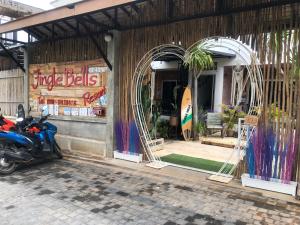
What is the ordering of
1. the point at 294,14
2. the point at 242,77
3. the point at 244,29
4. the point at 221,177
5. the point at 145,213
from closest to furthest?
the point at 145,213, the point at 294,14, the point at 244,29, the point at 221,177, the point at 242,77

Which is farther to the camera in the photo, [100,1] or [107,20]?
[107,20]

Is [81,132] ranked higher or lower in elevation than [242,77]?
lower

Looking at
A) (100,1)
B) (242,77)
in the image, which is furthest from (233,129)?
(100,1)

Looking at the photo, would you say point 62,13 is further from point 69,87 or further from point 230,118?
point 230,118

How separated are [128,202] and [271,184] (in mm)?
2229

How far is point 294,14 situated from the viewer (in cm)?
413

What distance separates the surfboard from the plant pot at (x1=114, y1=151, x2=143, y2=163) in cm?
284

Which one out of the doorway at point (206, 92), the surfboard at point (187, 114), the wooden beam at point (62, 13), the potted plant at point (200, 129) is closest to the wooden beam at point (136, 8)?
the wooden beam at point (62, 13)

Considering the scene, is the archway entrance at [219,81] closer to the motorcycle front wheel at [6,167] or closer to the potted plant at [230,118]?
the potted plant at [230,118]

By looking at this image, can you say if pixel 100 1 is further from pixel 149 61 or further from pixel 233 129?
pixel 233 129

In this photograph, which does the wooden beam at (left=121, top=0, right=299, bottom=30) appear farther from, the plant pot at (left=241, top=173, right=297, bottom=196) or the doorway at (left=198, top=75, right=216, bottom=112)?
the doorway at (left=198, top=75, right=216, bottom=112)

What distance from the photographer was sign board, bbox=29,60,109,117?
6.46 m

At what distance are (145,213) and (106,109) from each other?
10.3 ft

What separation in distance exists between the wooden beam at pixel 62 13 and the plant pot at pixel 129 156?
2971mm
